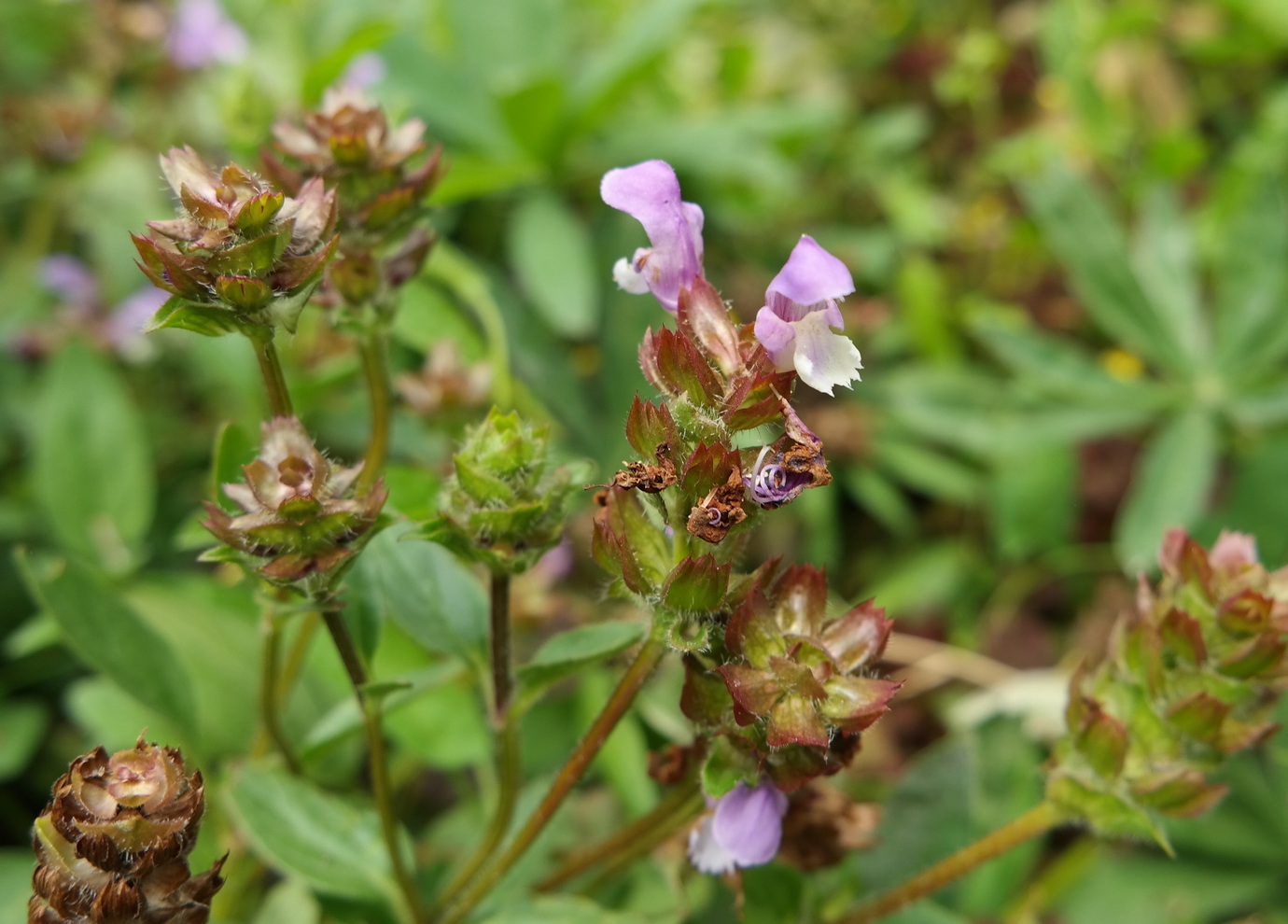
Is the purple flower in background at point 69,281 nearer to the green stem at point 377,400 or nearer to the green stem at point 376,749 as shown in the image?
the green stem at point 377,400

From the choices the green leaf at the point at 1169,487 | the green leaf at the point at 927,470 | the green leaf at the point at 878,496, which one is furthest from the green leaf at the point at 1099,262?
the green leaf at the point at 878,496

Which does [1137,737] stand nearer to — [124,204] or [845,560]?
[845,560]

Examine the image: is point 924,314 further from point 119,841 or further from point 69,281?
point 119,841

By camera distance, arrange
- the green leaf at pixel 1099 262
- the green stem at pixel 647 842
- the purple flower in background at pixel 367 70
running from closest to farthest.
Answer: the green stem at pixel 647 842, the purple flower in background at pixel 367 70, the green leaf at pixel 1099 262

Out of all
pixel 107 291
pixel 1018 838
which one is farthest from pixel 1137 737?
pixel 107 291

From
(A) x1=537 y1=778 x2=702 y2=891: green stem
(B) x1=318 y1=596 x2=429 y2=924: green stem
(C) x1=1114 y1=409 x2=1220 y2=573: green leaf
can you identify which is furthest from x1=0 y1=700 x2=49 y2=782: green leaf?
(C) x1=1114 y1=409 x2=1220 y2=573: green leaf

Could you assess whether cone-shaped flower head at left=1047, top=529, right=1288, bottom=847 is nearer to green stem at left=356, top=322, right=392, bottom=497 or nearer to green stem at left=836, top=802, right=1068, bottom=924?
green stem at left=836, top=802, right=1068, bottom=924

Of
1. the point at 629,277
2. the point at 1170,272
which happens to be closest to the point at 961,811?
the point at 629,277
